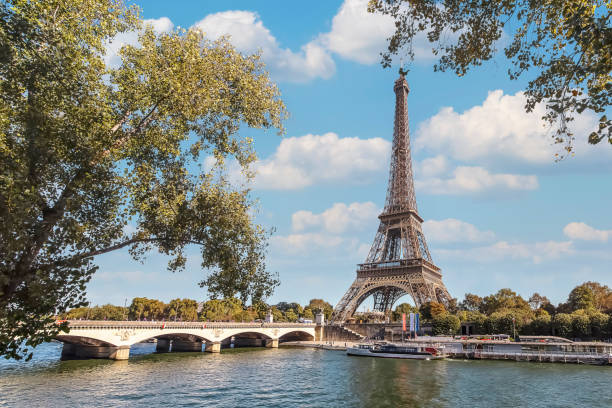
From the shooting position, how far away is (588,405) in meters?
24.7

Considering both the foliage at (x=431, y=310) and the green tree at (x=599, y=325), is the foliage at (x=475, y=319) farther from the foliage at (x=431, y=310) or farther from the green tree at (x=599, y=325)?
the green tree at (x=599, y=325)

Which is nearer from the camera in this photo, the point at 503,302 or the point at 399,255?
the point at 503,302

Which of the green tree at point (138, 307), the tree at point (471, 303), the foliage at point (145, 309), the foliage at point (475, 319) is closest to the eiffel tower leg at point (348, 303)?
the foliage at point (475, 319)

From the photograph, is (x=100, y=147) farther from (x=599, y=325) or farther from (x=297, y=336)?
(x=297, y=336)

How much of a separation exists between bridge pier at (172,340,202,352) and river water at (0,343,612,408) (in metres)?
21.0

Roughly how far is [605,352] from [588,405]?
33.7 metres

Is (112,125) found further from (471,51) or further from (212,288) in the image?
(471,51)

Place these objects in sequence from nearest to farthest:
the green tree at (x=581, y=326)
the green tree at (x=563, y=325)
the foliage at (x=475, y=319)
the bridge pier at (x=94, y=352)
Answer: the bridge pier at (x=94, y=352), the green tree at (x=581, y=326), the green tree at (x=563, y=325), the foliage at (x=475, y=319)

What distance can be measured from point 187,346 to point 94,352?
20559 mm

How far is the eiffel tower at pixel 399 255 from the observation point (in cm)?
7775

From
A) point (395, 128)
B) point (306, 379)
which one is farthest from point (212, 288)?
point (395, 128)

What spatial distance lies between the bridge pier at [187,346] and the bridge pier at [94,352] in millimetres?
18462

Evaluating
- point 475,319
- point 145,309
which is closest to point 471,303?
point 475,319

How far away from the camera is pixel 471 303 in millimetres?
91812
